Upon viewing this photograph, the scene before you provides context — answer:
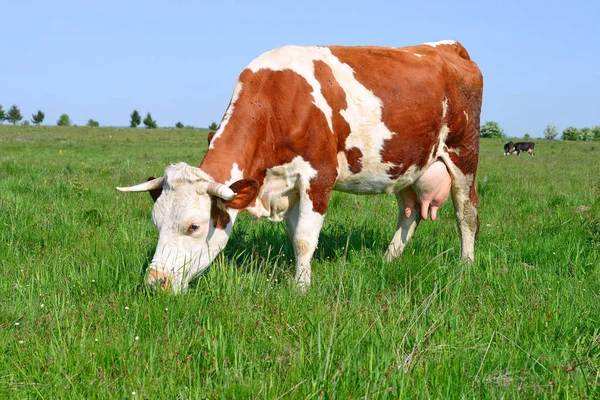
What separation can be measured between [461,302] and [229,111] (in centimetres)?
232

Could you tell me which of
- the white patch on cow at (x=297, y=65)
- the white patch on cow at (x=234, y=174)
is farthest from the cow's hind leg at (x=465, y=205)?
the white patch on cow at (x=234, y=174)

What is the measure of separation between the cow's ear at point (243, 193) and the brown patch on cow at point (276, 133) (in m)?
0.26

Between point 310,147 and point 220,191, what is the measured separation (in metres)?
0.96

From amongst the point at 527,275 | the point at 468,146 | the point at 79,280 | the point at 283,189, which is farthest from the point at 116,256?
the point at 468,146

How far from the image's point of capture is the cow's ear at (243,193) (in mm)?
4156

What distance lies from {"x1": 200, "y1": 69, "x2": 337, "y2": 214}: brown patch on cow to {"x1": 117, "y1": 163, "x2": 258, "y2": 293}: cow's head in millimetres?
298

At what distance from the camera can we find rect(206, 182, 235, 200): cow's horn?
4.02 metres

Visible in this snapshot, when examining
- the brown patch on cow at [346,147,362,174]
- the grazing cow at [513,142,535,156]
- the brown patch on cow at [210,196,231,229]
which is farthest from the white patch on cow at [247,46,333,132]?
the grazing cow at [513,142,535,156]

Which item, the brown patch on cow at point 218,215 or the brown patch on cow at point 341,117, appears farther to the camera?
the brown patch on cow at point 341,117

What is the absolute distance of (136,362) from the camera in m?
2.89

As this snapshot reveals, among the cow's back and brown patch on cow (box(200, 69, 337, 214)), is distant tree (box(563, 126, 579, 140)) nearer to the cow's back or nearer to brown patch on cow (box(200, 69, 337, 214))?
the cow's back

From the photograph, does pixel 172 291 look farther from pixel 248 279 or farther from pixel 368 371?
pixel 368 371

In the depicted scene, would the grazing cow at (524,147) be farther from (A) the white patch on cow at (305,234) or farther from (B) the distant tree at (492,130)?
(B) the distant tree at (492,130)

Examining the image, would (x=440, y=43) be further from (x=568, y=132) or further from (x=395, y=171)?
(x=568, y=132)
